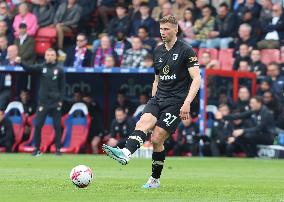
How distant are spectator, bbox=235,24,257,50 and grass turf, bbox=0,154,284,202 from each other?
5493 millimetres

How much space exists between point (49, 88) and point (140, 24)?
185 inches

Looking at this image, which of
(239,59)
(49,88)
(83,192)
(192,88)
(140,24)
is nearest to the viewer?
(83,192)

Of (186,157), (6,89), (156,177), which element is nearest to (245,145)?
(186,157)

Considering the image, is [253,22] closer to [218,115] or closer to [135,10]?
[218,115]

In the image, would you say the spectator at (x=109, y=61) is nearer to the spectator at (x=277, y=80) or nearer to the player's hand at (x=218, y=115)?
the player's hand at (x=218, y=115)

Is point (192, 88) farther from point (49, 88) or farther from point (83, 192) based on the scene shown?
point (49, 88)

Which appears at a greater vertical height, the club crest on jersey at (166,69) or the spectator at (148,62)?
the club crest on jersey at (166,69)

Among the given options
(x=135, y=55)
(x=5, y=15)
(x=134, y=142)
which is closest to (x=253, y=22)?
(x=135, y=55)

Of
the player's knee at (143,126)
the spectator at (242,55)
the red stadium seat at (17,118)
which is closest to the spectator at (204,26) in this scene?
the spectator at (242,55)

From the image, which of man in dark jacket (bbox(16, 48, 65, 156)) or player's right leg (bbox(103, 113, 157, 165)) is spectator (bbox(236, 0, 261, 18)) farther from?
player's right leg (bbox(103, 113, 157, 165))

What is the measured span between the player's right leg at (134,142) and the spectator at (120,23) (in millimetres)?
14961

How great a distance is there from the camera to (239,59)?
984 inches

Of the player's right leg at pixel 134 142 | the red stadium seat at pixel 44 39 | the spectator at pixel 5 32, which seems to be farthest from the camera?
the spectator at pixel 5 32

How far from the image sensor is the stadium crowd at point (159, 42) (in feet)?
77.7
